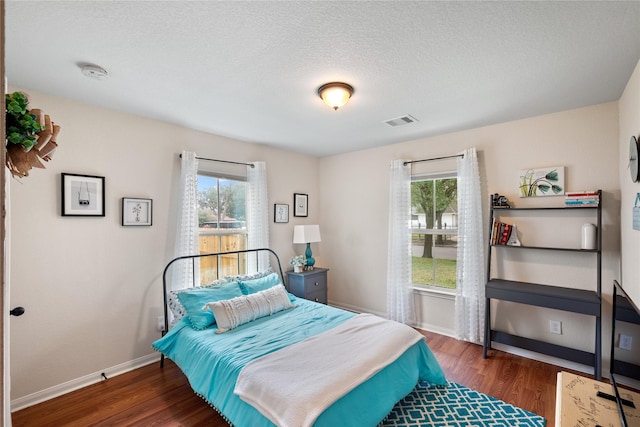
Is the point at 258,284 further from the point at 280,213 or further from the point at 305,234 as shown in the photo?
the point at 280,213

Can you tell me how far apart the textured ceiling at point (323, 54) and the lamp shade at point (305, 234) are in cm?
180

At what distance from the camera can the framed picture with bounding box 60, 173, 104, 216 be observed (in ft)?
8.16

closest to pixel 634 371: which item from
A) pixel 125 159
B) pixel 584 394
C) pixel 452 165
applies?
pixel 584 394

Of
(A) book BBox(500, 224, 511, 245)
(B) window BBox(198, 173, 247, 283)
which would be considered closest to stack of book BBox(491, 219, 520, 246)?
(A) book BBox(500, 224, 511, 245)

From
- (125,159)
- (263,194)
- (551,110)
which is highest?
(551,110)

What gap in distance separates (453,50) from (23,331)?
3.68m

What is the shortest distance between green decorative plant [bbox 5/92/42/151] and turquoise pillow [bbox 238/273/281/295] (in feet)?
8.38

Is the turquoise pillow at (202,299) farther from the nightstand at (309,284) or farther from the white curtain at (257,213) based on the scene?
the nightstand at (309,284)

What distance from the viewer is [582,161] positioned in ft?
9.05

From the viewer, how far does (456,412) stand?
86.5 inches

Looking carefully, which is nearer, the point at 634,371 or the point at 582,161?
the point at 634,371

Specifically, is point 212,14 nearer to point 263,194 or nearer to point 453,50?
point 453,50

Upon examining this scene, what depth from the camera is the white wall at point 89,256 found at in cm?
233

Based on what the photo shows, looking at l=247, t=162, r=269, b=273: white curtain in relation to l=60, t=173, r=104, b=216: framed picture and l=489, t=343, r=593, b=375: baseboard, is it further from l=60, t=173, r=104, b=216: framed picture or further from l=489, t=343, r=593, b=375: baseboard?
l=489, t=343, r=593, b=375: baseboard
